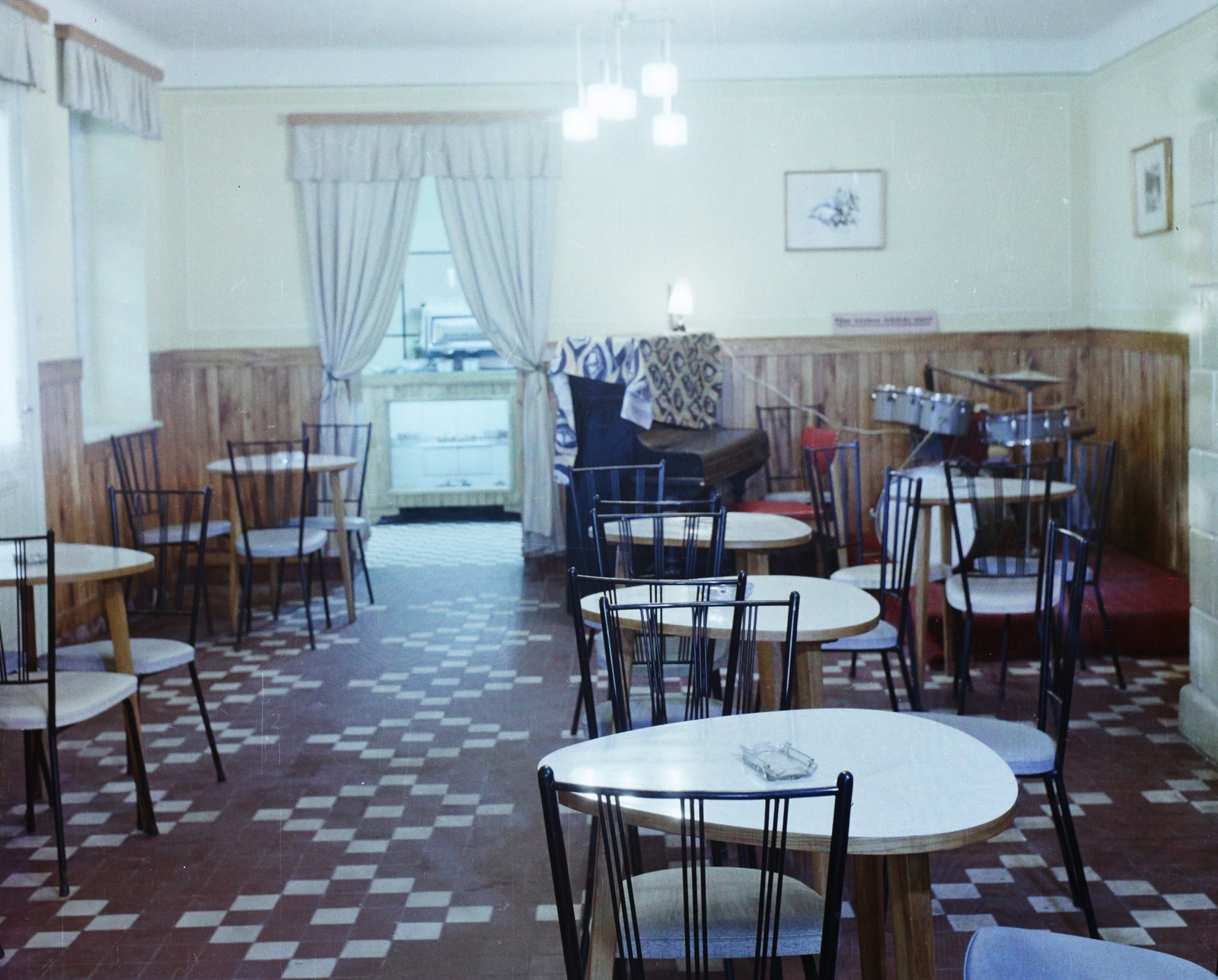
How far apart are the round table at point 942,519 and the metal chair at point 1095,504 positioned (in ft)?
0.67

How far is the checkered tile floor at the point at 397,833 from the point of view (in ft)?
10.3

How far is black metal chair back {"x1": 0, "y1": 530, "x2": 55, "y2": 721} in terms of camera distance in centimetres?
340

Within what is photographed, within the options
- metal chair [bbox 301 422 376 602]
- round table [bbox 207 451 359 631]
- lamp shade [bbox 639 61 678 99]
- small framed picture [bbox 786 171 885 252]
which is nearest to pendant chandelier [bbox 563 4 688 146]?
lamp shade [bbox 639 61 678 99]

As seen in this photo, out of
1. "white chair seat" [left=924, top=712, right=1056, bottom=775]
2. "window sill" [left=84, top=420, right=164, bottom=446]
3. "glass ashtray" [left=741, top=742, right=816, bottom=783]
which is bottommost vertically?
"white chair seat" [left=924, top=712, right=1056, bottom=775]

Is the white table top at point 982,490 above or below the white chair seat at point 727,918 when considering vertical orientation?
above

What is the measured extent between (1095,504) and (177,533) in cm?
445

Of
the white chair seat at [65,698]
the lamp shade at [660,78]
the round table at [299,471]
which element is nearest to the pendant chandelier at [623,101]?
the lamp shade at [660,78]

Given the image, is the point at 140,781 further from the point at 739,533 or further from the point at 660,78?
the point at 660,78

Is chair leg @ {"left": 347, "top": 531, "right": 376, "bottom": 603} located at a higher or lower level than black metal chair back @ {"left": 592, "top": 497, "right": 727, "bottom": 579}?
lower

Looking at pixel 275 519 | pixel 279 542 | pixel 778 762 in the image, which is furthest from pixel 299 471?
pixel 778 762

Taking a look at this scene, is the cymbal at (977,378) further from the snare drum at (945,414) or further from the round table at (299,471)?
the round table at (299,471)

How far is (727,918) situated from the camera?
7.10 ft

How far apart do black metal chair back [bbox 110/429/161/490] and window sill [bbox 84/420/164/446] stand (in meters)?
0.03

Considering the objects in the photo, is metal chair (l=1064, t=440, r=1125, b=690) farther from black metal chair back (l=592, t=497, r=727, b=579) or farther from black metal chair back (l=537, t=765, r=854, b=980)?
black metal chair back (l=537, t=765, r=854, b=980)
